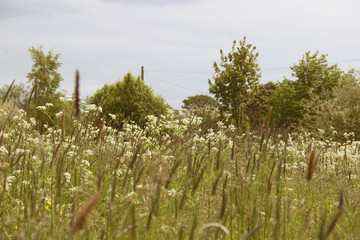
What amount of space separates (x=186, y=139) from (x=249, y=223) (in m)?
4.11

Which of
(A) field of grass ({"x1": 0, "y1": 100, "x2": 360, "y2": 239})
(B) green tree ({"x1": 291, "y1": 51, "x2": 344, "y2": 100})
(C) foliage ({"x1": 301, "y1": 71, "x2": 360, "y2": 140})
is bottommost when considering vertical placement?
(A) field of grass ({"x1": 0, "y1": 100, "x2": 360, "y2": 239})

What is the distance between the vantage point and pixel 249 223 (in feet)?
7.93

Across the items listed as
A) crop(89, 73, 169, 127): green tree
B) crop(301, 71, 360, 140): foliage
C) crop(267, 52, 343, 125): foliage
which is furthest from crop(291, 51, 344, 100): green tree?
crop(89, 73, 169, 127): green tree

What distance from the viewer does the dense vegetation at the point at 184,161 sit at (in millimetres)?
2016

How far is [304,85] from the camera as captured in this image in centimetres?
2862

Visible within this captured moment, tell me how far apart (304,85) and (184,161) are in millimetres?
25429

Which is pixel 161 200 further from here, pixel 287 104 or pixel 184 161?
pixel 287 104

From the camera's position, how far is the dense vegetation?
2016 mm

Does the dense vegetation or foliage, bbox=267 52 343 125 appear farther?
foliage, bbox=267 52 343 125

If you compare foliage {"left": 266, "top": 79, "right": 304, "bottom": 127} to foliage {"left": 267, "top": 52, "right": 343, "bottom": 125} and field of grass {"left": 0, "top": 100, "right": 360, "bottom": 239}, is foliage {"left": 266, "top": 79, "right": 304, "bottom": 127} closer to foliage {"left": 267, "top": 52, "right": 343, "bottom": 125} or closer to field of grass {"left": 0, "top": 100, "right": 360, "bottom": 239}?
foliage {"left": 267, "top": 52, "right": 343, "bottom": 125}

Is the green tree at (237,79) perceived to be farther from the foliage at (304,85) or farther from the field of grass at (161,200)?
the field of grass at (161,200)

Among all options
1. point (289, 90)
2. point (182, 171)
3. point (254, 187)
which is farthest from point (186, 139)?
point (289, 90)

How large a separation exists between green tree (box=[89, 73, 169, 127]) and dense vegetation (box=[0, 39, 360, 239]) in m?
0.06

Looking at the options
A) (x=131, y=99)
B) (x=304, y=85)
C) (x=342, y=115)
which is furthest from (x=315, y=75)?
(x=131, y=99)
